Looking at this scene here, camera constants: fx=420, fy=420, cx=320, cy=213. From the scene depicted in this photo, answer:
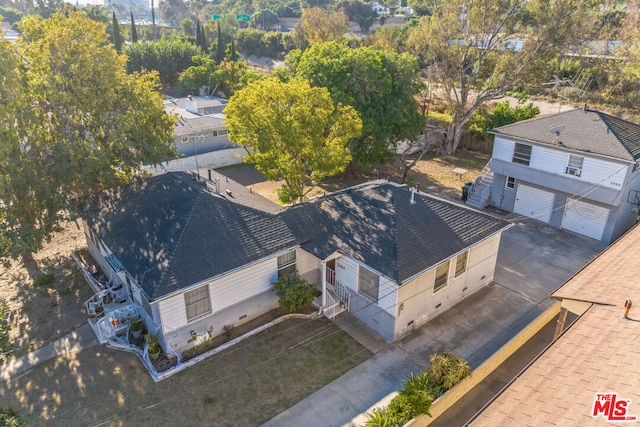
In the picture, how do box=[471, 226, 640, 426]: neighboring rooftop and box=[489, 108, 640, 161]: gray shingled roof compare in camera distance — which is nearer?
box=[471, 226, 640, 426]: neighboring rooftop

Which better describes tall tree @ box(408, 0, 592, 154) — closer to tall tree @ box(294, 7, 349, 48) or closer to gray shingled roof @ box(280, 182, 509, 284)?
gray shingled roof @ box(280, 182, 509, 284)

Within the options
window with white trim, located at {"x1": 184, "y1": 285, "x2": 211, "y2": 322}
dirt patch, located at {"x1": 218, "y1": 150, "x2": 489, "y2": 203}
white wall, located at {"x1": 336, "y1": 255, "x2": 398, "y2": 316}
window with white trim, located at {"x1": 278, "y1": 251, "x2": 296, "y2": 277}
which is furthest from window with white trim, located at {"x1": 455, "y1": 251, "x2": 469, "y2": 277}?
dirt patch, located at {"x1": 218, "y1": 150, "x2": 489, "y2": 203}

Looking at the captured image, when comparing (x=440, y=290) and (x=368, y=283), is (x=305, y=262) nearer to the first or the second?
(x=368, y=283)

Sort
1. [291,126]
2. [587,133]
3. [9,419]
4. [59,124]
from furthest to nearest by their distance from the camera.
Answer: [587,133] → [291,126] → [59,124] → [9,419]

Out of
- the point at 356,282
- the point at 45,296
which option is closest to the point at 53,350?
the point at 45,296

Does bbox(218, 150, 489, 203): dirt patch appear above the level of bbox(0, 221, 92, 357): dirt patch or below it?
above

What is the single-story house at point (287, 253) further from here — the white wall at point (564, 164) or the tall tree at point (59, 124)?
the white wall at point (564, 164)

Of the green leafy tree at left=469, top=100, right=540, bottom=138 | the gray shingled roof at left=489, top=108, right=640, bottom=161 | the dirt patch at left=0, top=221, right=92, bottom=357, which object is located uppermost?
the gray shingled roof at left=489, top=108, right=640, bottom=161

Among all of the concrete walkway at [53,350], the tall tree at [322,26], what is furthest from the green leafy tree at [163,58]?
the concrete walkway at [53,350]
